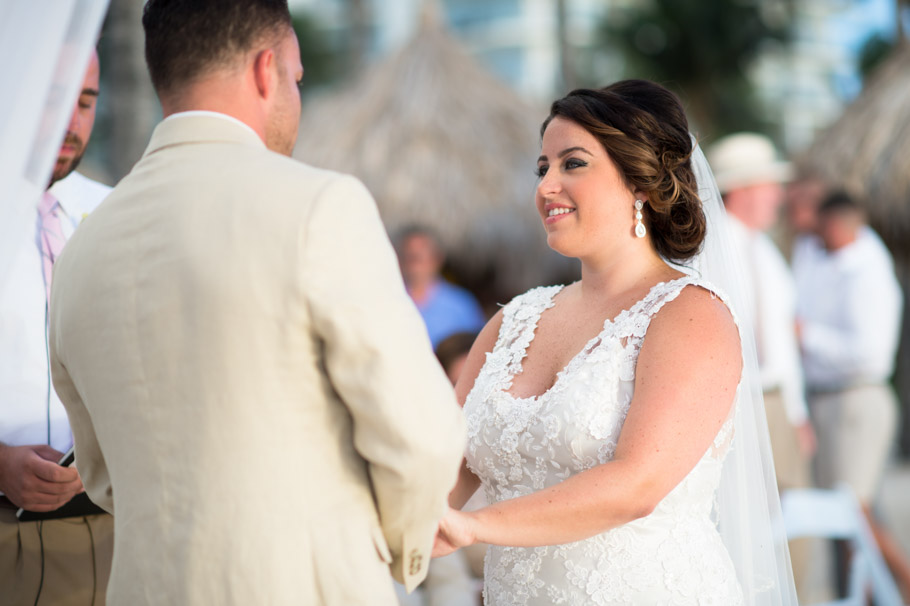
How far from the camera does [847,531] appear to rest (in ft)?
16.0

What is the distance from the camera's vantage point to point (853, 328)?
21.6 feet

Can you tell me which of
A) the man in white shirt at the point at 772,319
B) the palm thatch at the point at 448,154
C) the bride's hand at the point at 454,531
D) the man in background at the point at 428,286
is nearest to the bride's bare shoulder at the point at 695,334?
the bride's hand at the point at 454,531

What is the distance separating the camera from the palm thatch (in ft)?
31.4

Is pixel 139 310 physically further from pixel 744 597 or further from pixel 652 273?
pixel 744 597

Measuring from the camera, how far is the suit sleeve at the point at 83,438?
216 centimetres

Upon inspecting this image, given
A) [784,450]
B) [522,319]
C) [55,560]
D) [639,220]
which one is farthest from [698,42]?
[55,560]

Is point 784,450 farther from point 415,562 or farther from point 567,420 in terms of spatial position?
point 415,562

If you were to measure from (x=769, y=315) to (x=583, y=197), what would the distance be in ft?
11.8

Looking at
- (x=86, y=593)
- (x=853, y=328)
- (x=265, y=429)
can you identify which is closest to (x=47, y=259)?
(x=86, y=593)

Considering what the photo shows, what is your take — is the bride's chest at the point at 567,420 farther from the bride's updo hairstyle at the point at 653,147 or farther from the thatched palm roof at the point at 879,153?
A: the thatched palm roof at the point at 879,153

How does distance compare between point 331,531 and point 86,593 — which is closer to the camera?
point 331,531

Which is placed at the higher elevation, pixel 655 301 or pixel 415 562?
pixel 655 301

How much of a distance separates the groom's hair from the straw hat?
472cm

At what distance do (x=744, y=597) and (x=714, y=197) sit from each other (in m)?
1.20
